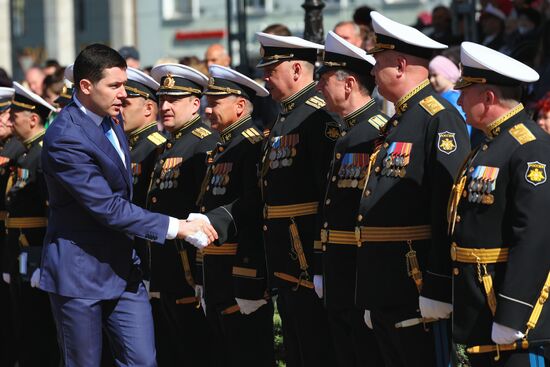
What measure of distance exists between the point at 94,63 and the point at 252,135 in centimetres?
A: 134

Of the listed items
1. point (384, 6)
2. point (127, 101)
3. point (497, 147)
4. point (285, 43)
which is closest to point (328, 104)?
point (285, 43)

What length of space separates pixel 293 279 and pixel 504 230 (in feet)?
6.23

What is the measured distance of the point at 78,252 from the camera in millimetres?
6133

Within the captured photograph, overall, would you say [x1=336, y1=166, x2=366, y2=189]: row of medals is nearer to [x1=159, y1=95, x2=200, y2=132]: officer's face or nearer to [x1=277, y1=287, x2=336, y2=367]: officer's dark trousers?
[x1=277, y1=287, x2=336, y2=367]: officer's dark trousers

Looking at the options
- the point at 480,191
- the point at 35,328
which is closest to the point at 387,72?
the point at 480,191

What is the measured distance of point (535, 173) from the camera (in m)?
4.86

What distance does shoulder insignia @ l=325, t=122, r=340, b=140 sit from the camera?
6582 mm

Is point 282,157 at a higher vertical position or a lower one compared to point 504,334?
higher

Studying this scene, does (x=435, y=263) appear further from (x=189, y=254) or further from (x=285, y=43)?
(x=189, y=254)

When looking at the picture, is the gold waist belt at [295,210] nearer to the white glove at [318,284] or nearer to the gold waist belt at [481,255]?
the white glove at [318,284]

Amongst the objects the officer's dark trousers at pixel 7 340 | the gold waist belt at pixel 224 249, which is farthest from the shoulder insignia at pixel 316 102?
the officer's dark trousers at pixel 7 340

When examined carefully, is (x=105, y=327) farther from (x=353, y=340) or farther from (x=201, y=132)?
(x=201, y=132)

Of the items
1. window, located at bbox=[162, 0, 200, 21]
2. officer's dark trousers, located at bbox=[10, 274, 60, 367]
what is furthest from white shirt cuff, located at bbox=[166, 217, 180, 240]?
window, located at bbox=[162, 0, 200, 21]

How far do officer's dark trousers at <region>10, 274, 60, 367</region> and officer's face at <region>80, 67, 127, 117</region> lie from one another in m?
2.79
